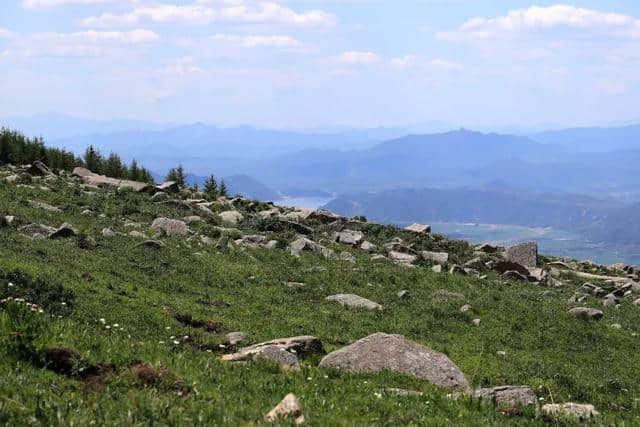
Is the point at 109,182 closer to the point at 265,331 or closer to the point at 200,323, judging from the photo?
the point at 200,323

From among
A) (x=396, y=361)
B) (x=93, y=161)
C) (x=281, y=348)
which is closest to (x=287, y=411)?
(x=281, y=348)

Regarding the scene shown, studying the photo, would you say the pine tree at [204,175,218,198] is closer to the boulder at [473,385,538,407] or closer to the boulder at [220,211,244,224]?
the boulder at [220,211,244,224]

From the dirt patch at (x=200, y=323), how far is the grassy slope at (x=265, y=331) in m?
0.31

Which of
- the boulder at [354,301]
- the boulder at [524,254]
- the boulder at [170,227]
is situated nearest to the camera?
the boulder at [354,301]

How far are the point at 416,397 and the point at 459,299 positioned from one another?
15620 mm

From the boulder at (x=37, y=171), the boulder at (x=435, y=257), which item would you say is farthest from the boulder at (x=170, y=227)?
the boulder at (x=37, y=171)

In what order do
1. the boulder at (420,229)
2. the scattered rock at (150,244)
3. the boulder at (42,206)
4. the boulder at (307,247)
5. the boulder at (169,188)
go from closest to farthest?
the scattered rock at (150,244) → the boulder at (42,206) → the boulder at (307,247) → the boulder at (420,229) → the boulder at (169,188)

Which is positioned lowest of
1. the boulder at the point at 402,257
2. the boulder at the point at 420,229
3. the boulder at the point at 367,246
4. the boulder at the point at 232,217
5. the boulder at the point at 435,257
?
the boulder at the point at 420,229

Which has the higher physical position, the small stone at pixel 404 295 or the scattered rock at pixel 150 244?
the scattered rock at pixel 150 244

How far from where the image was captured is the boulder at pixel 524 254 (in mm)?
41562

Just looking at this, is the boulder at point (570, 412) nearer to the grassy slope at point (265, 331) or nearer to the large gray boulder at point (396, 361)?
the grassy slope at point (265, 331)

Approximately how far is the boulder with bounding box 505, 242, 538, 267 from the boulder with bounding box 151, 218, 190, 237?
20702mm

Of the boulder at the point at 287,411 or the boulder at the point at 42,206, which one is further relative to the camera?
the boulder at the point at 42,206

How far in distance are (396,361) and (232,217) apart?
88.0 ft
